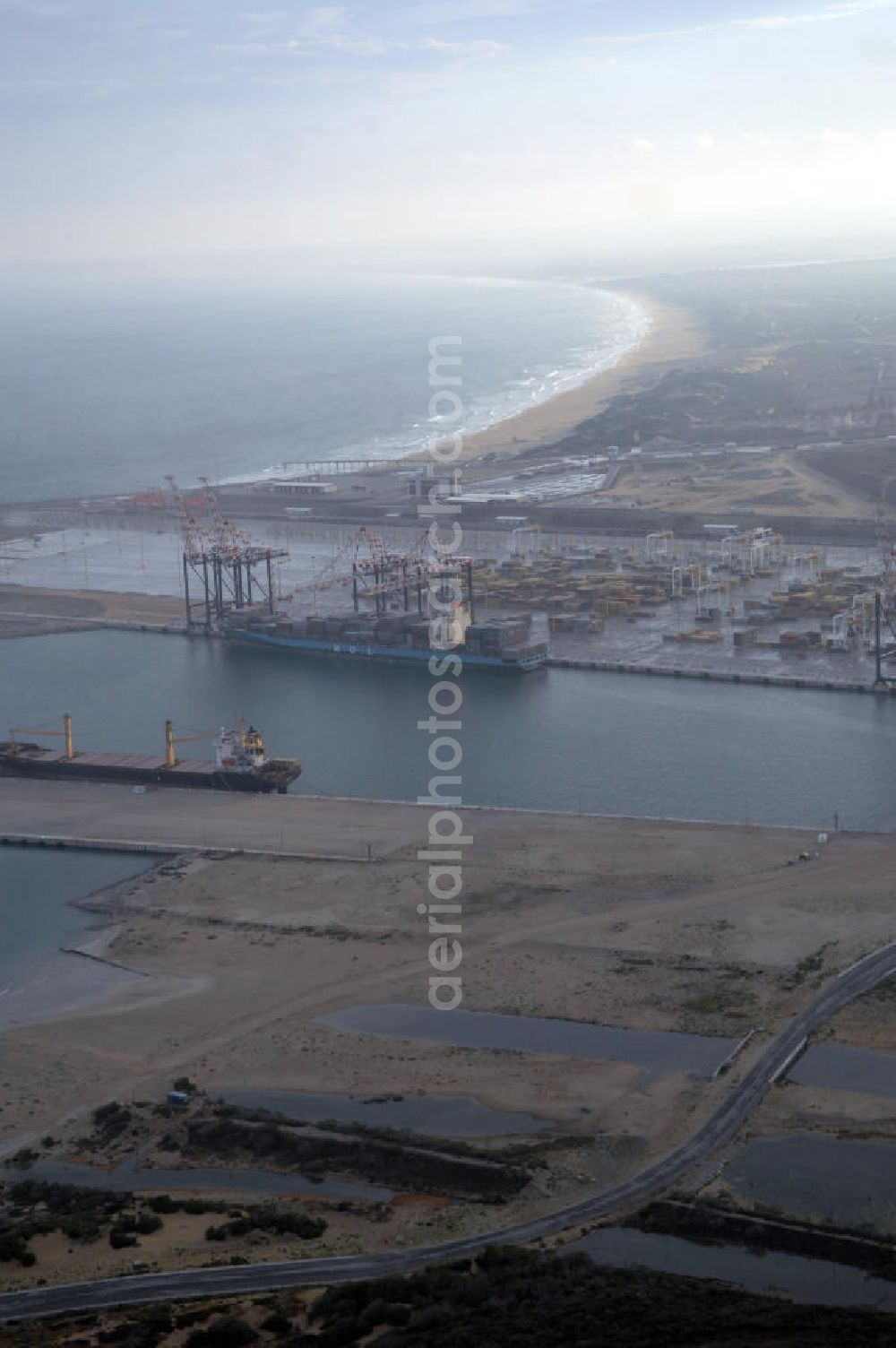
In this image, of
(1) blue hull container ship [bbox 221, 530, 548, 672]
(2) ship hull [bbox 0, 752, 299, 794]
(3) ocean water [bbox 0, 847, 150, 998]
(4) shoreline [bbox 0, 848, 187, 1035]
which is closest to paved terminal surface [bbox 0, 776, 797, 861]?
(2) ship hull [bbox 0, 752, 299, 794]

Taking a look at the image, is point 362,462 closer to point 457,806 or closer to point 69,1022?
point 457,806

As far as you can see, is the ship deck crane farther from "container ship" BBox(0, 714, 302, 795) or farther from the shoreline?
the shoreline

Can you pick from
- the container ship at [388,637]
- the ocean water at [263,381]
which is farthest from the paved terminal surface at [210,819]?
the ocean water at [263,381]

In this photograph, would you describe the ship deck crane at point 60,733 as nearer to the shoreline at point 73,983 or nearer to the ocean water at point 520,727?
the ocean water at point 520,727

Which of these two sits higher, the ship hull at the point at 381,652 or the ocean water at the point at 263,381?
the ocean water at the point at 263,381

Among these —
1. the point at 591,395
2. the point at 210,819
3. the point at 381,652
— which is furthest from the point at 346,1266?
the point at 591,395

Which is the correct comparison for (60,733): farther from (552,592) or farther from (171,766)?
(552,592)

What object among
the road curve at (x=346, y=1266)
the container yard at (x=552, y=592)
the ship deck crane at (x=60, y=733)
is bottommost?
the road curve at (x=346, y=1266)
